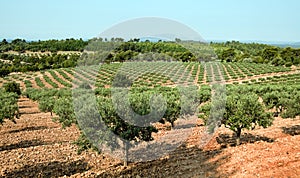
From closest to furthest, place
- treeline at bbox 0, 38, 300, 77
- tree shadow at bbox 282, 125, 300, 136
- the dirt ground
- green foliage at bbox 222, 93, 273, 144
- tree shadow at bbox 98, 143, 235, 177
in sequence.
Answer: the dirt ground
tree shadow at bbox 98, 143, 235, 177
green foliage at bbox 222, 93, 273, 144
tree shadow at bbox 282, 125, 300, 136
treeline at bbox 0, 38, 300, 77

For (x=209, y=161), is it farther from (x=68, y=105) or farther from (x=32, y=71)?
(x=32, y=71)

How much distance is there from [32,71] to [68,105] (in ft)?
308

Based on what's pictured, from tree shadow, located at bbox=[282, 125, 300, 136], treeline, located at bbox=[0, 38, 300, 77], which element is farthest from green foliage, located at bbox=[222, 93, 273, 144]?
treeline, located at bbox=[0, 38, 300, 77]

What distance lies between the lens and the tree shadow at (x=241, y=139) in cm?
2122

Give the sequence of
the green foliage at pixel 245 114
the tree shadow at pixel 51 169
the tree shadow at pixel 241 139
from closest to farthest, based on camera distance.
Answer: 1. the tree shadow at pixel 51 169
2. the green foliage at pixel 245 114
3. the tree shadow at pixel 241 139

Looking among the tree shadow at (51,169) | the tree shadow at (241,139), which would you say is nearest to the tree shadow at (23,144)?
the tree shadow at (51,169)

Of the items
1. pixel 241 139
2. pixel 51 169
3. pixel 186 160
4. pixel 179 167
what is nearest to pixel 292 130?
pixel 241 139

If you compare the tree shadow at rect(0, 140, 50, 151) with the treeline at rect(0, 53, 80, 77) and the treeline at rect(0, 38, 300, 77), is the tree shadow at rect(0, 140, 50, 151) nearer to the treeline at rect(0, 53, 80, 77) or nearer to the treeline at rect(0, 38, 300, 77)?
the treeline at rect(0, 38, 300, 77)

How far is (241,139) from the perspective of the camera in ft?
72.6

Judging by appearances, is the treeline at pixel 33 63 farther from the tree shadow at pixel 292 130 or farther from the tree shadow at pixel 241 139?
the tree shadow at pixel 292 130

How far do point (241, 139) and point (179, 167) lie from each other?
8.03 meters

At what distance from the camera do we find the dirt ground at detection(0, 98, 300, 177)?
14492 mm

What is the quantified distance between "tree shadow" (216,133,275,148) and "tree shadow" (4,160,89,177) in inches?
377

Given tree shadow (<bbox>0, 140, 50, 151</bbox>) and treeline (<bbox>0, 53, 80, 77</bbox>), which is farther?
treeline (<bbox>0, 53, 80, 77</bbox>)
